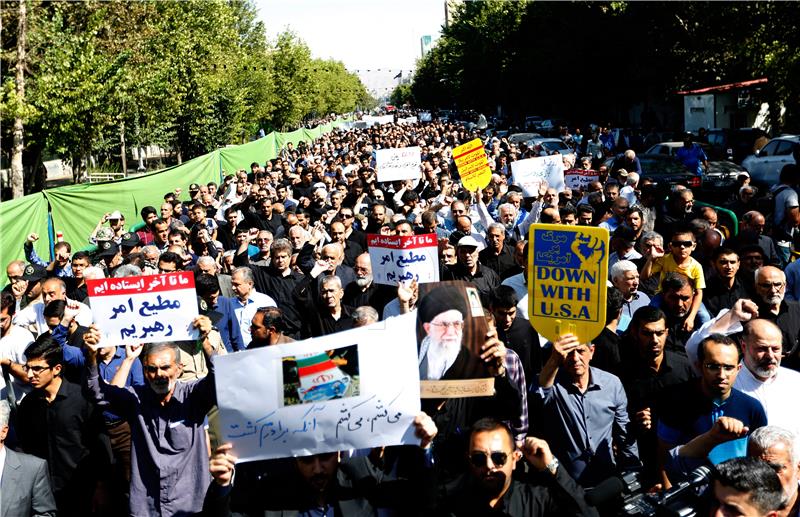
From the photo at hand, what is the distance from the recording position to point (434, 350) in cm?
467

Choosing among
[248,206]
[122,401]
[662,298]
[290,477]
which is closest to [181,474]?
[122,401]

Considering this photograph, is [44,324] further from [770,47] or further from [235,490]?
[770,47]

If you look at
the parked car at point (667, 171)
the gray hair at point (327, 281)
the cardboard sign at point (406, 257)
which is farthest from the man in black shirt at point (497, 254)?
the parked car at point (667, 171)

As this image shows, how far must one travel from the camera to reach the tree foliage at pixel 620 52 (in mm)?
27950

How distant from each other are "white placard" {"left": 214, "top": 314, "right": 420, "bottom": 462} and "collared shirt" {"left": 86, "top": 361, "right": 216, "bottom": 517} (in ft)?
2.94

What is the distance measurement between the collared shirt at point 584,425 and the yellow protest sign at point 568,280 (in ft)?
1.08

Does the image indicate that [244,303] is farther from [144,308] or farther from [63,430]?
[63,430]

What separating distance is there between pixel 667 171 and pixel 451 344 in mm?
18748

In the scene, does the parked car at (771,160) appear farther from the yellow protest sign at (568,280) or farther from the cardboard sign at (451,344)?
the cardboard sign at (451,344)

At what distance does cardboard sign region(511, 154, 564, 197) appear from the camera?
13711 millimetres

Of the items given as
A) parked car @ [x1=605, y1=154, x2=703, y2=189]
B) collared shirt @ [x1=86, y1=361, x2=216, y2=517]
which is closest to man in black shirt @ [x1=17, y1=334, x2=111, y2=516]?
collared shirt @ [x1=86, y1=361, x2=216, y2=517]

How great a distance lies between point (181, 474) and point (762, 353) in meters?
3.54

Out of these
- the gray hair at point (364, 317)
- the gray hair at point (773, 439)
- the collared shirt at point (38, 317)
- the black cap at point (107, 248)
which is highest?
the black cap at point (107, 248)

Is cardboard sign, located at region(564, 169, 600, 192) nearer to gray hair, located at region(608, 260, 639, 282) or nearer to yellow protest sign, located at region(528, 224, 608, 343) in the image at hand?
gray hair, located at region(608, 260, 639, 282)
